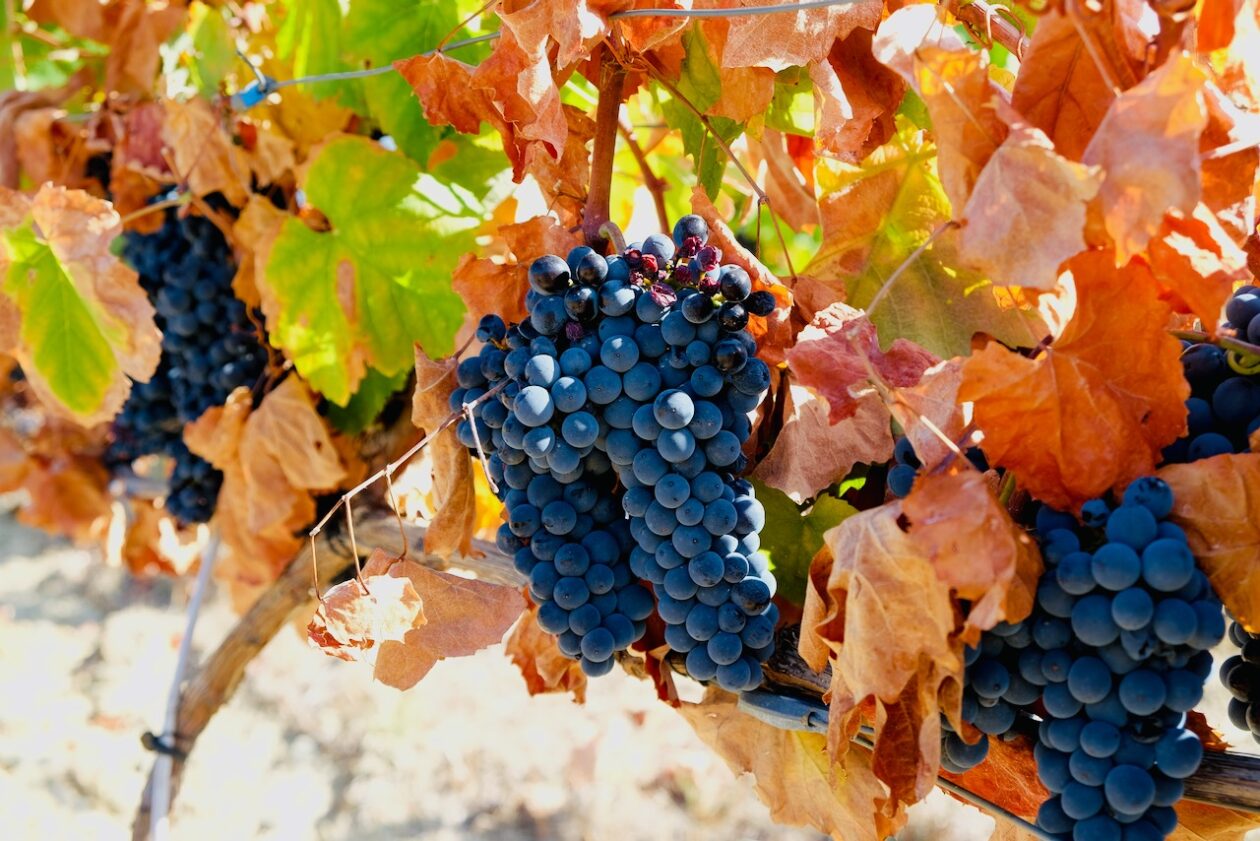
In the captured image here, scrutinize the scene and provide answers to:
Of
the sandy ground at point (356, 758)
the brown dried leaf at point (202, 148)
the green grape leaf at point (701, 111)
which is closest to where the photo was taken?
the green grape leaf at point (701, 111)

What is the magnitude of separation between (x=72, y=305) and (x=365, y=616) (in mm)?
633

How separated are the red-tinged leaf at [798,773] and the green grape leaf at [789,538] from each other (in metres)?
0.11

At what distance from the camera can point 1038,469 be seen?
0.60 metres

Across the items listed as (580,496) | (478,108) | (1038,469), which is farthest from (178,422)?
(1038,469)

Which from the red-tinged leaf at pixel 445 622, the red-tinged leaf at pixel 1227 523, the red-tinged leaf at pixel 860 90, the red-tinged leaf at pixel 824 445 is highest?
the red-tinged leaf at pixel 860 90

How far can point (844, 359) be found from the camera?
0.66 metres

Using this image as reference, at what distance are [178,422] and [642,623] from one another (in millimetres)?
968

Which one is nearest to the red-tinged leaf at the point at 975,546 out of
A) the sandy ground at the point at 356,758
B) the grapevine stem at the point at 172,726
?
the grapevine stem at the point at 172,726

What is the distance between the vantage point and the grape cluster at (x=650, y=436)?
0.68m

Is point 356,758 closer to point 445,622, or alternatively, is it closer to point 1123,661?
point 445,622

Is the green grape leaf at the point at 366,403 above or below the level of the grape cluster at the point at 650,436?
below

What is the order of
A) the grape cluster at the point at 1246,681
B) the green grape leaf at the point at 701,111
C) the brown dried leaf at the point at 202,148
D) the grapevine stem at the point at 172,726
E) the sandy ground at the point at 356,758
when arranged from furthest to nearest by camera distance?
1. the sandy ground at the point at 356,758
2. the grapevine stem at the point at 172,726
3. the brown dried leaf at the point at 202,148
4. the green grape leaf at the point at 701,111
5. the grape cluster at the point at 1246,681

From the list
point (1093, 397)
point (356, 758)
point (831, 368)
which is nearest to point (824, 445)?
point (831, 368)

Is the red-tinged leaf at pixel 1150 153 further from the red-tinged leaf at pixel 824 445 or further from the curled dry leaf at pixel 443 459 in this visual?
the curled dry leaf at pixel 443 459
